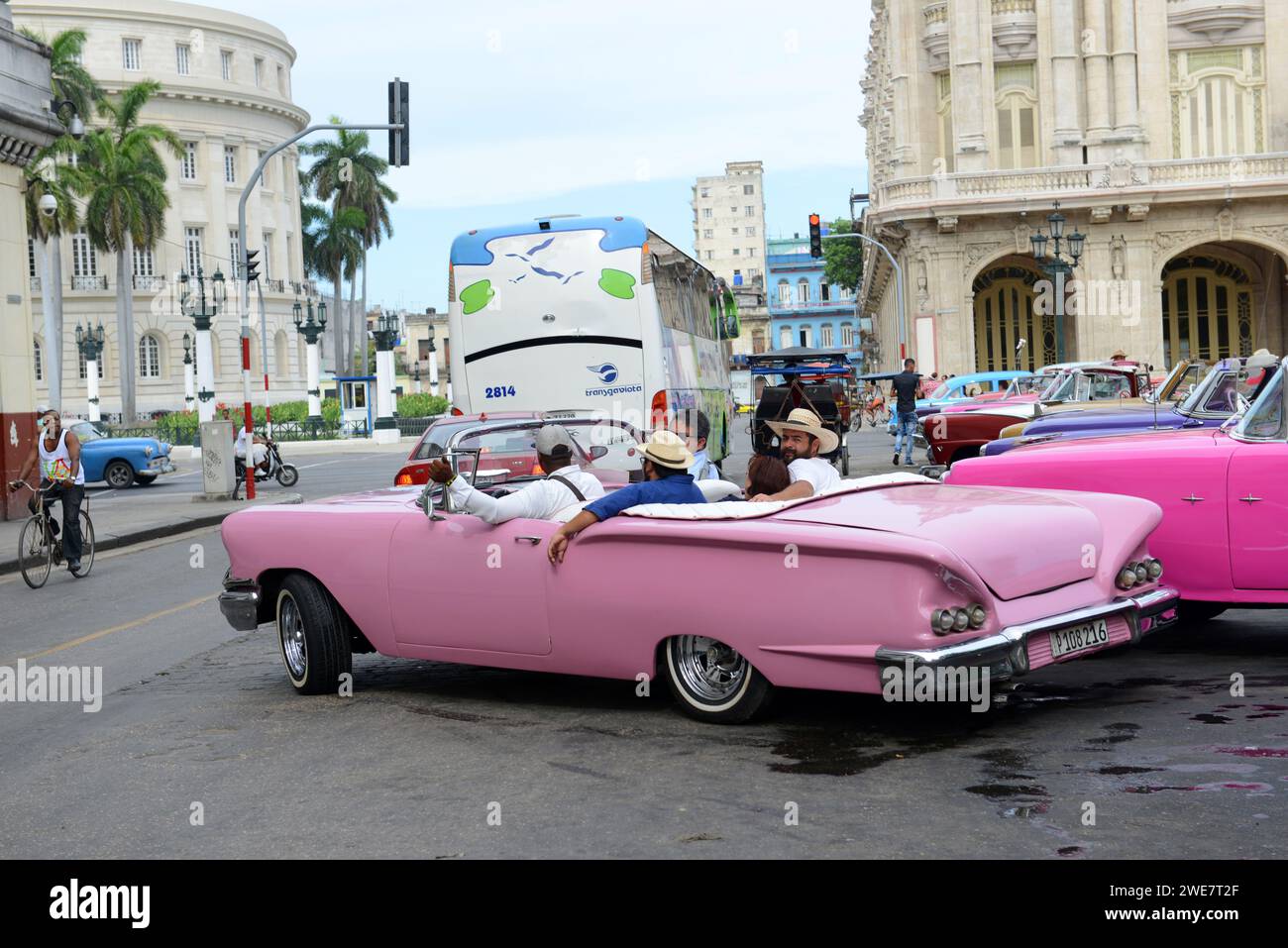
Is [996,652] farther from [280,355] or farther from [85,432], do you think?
[280,355]

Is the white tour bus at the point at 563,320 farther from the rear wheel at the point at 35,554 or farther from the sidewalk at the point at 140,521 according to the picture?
the rear wheel at the point at 35,554

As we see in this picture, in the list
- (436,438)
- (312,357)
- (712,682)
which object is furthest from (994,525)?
(312,357)

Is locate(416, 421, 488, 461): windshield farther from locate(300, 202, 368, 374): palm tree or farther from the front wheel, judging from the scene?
locate(300, 202, 368, 374): palm tree

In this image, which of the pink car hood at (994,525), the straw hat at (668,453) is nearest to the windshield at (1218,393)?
the pink car hood at (994,525)

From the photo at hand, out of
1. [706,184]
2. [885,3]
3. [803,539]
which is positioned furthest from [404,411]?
[706,184]

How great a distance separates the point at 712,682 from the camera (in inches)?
274

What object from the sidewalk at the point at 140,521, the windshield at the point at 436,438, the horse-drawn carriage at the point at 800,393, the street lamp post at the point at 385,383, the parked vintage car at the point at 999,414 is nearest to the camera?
the windshield at the point at 436,438

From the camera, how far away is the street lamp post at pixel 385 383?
60.2m

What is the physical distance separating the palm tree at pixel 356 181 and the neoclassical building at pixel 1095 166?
140 feet

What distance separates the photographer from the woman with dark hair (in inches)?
323

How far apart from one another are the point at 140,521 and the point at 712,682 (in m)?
Result: 17.8

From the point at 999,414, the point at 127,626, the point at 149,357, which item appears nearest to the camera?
the point at 127,626

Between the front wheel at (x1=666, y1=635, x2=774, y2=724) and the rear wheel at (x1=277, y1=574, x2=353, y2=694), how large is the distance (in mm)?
1995
